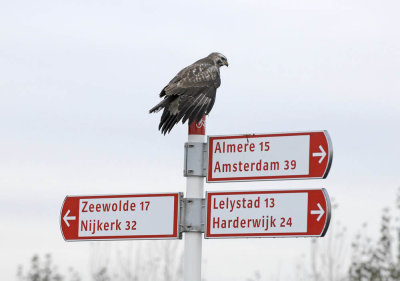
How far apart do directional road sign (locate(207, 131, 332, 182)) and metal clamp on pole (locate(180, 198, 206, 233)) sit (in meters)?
0.21

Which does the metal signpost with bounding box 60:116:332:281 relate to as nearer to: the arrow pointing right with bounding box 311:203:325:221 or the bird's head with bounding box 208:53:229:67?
the arrow pointing right with bounding box 311:203:325:221

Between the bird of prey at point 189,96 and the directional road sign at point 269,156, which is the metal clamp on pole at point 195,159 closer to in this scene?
the directional road sign at point 269,156

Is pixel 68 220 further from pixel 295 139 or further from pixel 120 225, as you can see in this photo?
pixel 295 139

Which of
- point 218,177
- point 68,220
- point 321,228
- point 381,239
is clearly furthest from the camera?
point 381,239

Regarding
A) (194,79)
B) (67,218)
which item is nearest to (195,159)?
(194,79)

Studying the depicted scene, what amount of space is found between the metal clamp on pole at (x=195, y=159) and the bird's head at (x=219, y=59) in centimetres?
143

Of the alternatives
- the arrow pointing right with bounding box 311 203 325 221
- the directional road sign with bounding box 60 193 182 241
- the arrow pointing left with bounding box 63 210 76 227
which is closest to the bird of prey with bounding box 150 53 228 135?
the directional road sign with bounding box 60 193 182 241

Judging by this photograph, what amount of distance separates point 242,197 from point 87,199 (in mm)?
1352

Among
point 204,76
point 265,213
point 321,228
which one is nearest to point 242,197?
point 265,213

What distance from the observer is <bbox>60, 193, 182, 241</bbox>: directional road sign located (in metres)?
7.30

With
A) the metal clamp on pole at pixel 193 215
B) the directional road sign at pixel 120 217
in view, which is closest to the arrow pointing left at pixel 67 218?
the directional road sign at pixel 120 217

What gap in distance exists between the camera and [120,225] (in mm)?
7477

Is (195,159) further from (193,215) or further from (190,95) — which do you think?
(190,95)

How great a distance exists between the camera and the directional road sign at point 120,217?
7297 millimetres
